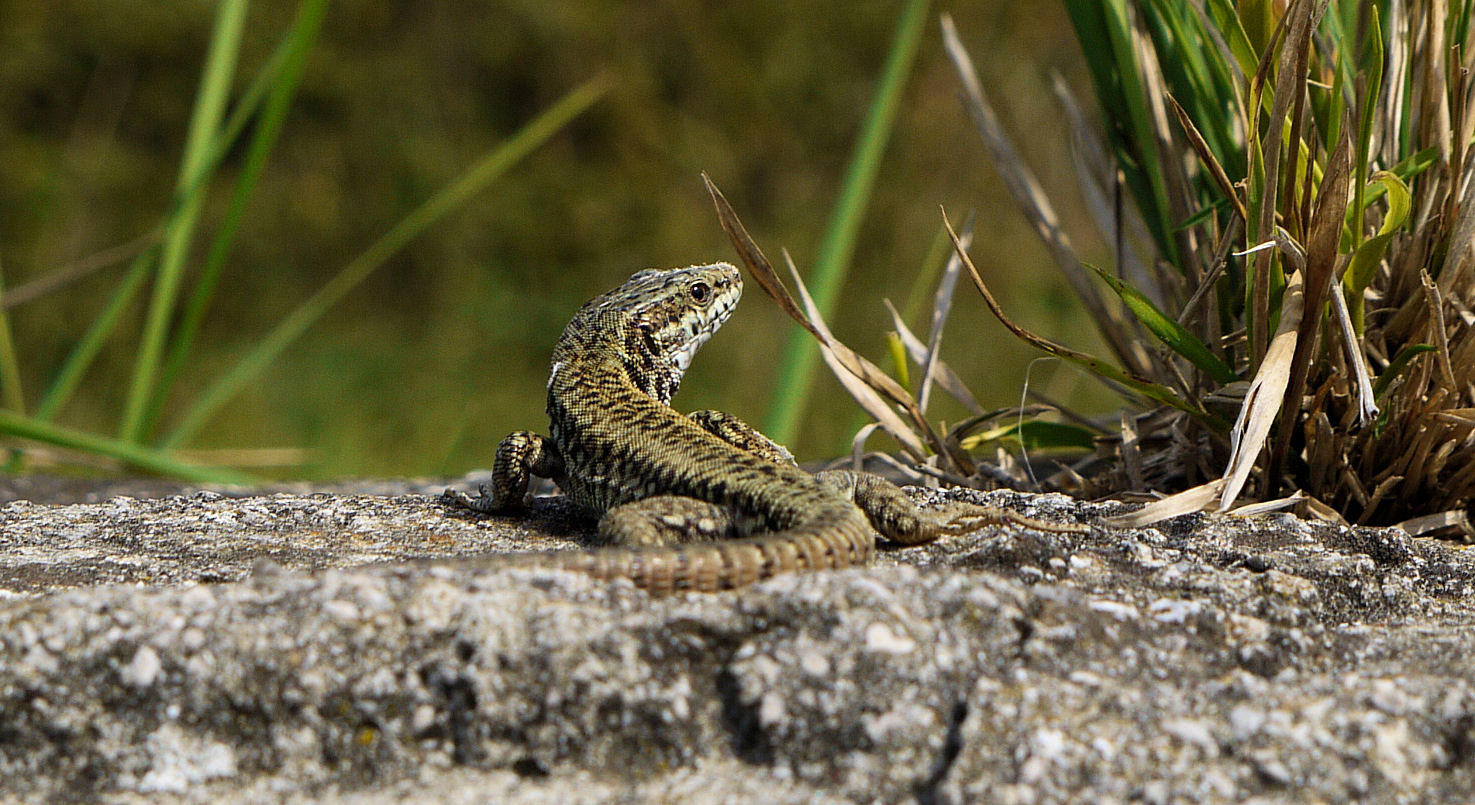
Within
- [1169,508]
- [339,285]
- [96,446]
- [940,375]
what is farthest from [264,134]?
[1169,508]

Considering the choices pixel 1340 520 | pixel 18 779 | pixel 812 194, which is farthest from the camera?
pixel 812 194

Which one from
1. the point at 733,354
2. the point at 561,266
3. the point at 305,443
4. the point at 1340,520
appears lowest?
the point at 1340,520

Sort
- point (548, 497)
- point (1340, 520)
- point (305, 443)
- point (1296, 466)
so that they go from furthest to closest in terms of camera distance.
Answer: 1. point (305, 443)
2. point (548, 497)
3. point (1296, 466)
4. point (1340, 520)

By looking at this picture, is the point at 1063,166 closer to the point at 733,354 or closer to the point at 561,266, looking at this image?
the point at 733,354

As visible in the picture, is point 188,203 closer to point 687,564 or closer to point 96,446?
point 96,446

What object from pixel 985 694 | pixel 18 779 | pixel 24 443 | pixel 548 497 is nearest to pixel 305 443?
pixel 24 443

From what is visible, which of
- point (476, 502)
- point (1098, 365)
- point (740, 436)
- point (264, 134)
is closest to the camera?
point (1098, 365)

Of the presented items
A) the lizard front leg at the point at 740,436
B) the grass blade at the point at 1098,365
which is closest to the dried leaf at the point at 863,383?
the lizard front leg at the point at 740,436

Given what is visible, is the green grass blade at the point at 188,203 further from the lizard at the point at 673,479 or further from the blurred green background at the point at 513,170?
the blurred green background at the point at 513,170
